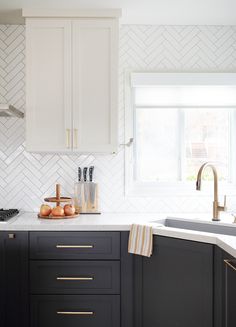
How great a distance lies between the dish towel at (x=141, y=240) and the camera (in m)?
2.34

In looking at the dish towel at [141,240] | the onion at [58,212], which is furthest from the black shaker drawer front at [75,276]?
the onion at [58,212]

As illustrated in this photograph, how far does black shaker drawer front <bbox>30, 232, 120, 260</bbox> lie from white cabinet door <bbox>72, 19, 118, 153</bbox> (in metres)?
0.62

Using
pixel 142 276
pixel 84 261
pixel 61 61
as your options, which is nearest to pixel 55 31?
pixel 61 61

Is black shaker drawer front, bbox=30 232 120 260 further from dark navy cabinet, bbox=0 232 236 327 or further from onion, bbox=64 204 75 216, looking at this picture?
onion, bbox=64 204 75 216

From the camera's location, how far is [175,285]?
2.26 meters

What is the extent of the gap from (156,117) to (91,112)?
663 mm

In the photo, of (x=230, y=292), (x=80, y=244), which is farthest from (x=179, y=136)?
(x=230, y=292)

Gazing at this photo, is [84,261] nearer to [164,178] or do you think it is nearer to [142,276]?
[142,276]

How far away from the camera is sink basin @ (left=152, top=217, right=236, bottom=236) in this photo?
2514 millimetres

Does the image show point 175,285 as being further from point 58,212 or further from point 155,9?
point 155,9

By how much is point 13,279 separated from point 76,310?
0.46 meters

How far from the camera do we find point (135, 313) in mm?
2459

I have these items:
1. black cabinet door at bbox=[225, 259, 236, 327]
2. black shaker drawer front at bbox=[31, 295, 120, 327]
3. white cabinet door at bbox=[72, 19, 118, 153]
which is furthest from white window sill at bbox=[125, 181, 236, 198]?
black cabinet door at bbox=[225, 259, 236, 327]

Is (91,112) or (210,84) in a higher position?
(210,84)
